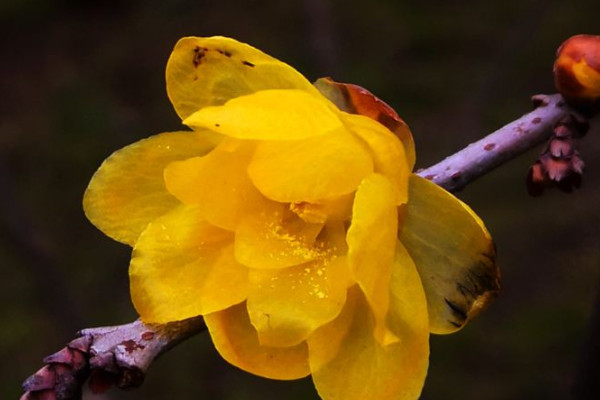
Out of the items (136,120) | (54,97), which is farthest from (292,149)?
(54,97)

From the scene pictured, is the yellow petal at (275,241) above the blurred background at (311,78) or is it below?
above

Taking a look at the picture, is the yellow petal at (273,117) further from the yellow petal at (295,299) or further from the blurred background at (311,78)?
the blurred background at (311,78)

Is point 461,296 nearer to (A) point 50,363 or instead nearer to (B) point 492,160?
(B) point 492,160

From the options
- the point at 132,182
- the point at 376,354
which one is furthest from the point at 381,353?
the point at 132,182

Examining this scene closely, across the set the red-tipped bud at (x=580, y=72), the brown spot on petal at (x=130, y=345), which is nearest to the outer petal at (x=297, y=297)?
the brown spot on petal at (x=130, y=345)

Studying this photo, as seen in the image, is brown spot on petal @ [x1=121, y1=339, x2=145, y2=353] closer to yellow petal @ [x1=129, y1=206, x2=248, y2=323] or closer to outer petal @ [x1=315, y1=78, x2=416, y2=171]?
yellow petal @ [x1=129, y1=206, x2=248, y2=323]

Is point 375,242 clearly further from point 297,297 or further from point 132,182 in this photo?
point 132,182

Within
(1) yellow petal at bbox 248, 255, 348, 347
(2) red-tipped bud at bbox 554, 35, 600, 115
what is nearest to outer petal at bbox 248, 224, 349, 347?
(1) yellow petal at bbox 248, 255, 348, 347
